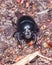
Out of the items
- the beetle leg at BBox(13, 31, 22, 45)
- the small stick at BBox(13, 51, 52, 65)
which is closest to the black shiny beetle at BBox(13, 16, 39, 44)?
the beetle leg at BBox(13, 31, 22, 45)

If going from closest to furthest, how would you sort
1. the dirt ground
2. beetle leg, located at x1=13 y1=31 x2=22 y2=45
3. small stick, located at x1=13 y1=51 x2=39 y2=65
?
small stick, located at x1=13 y1=51 x2=39 y2=65 < the dirt ground < beetle leg, located at x1=13 y1=31 x2=22 y2=45

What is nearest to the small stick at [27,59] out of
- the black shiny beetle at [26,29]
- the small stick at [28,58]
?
the small stick at [28,58]

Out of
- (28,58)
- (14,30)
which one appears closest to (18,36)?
(14,30)

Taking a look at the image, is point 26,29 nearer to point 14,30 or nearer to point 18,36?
point 18,36

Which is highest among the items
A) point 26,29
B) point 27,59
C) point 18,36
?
point 26,29

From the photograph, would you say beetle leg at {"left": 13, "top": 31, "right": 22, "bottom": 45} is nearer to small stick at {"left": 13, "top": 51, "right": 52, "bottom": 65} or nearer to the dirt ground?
the dirt ground
